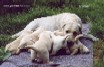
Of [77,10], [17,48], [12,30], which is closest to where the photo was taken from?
[17,48]

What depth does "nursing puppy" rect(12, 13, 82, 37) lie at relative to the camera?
911cm

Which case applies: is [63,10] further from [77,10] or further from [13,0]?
[13,0]

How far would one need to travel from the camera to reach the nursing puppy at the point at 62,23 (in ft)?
29.9

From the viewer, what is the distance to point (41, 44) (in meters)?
7.97

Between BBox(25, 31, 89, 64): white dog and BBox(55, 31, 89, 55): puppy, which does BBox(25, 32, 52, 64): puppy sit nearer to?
BBox(25, 31, 89, 64): white dog

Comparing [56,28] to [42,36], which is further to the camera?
[56,28]

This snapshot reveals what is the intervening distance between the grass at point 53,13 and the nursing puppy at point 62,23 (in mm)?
516

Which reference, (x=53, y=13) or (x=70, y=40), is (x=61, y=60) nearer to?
(x=70, y=40)

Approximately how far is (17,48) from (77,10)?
369 cm

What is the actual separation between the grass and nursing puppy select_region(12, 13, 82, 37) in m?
0.52

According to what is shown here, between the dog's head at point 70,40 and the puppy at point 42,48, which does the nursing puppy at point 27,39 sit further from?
the dog's head at point 70,40

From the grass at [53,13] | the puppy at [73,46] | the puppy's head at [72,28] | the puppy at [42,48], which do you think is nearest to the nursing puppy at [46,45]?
the puppy at [42,48]

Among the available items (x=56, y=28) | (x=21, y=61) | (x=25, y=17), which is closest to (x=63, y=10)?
(x=25, y=17)

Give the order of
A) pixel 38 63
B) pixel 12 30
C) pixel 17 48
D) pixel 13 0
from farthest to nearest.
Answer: pixel 13 0 < pixel 12 30 < pixel 17 48 < pixel 38 63
